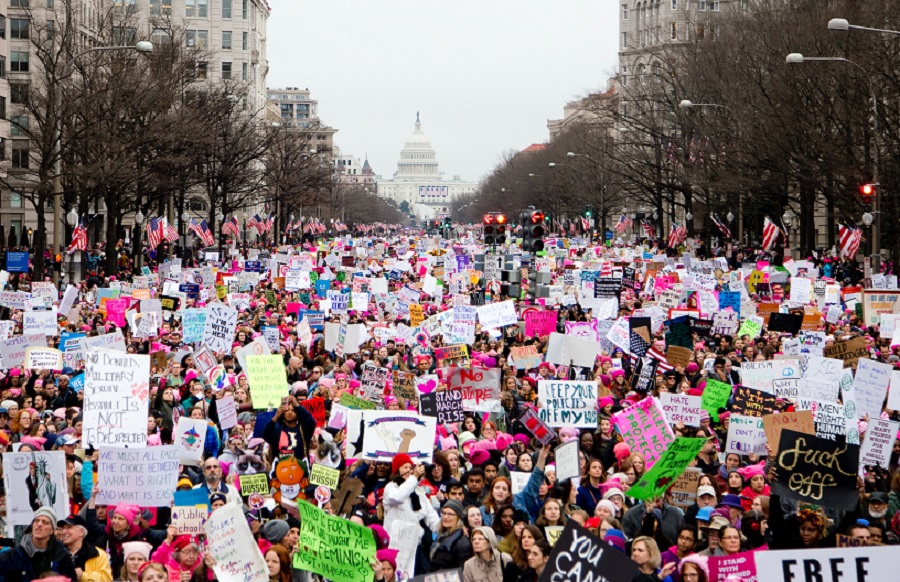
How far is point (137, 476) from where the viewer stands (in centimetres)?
1205

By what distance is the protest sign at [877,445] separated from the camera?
1373 cm

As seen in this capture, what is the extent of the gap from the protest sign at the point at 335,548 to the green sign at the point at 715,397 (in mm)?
7232

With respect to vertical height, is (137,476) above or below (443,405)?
below

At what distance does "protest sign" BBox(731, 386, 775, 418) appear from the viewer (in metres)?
15.4

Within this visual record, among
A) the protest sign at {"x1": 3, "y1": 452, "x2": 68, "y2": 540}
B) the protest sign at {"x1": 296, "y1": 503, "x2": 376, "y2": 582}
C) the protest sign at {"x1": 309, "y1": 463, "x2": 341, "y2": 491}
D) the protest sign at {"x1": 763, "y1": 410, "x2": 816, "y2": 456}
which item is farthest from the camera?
the protest sign at {"x1": 763, "y1": 410, "x2": 816, "y2": 456}

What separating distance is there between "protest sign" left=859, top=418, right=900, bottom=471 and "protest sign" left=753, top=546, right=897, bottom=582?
557cm

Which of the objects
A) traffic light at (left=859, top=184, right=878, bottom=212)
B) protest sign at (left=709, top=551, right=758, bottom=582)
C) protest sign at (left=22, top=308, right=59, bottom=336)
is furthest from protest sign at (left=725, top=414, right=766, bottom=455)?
traffic light at (left=859, top=184, right=878, bottom=212)

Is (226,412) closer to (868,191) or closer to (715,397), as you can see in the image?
(715,397)

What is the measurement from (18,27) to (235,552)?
68.6m

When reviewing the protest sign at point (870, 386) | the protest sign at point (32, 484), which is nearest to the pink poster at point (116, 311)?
the protest sign at point (870, 386)

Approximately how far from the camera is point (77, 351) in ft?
70.2

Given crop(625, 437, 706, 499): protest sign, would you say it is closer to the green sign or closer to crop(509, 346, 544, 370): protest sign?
the green sign

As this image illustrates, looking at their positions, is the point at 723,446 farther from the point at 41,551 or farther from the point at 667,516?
the point at 41,551

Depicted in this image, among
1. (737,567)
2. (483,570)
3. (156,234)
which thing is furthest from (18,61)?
(737,567)
